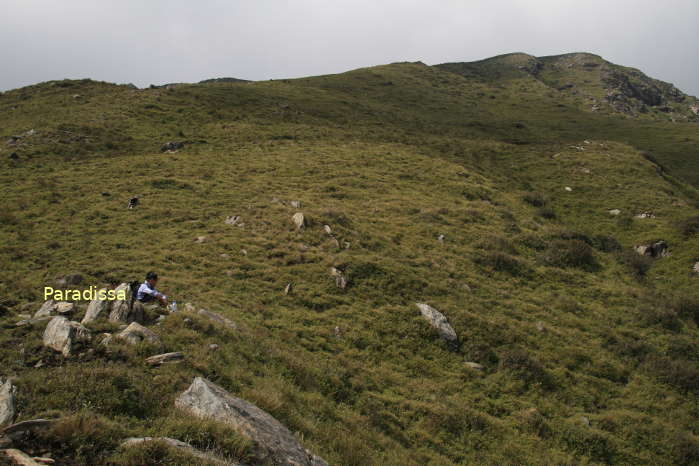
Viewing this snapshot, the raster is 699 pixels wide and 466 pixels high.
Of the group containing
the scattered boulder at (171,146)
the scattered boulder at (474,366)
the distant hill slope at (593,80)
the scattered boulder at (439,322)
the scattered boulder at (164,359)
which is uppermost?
the distant hill slope at (593,80)

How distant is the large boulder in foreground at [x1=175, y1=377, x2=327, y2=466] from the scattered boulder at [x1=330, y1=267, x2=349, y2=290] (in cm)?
1030

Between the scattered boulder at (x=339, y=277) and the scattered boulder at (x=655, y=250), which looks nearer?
the scattered boulder at (x=339, y=277)

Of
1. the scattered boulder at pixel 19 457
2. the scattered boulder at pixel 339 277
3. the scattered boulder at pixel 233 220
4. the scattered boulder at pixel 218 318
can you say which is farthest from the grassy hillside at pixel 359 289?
the scattered boulder at pixel 218 318

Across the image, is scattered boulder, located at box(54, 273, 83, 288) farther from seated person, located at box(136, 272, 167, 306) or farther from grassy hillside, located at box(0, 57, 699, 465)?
seated person, located at box(136, 272, 167, 306)

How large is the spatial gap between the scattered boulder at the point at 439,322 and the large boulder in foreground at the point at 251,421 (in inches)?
372

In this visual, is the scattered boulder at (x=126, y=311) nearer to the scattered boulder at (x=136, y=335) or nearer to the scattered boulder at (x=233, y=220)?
the scattered boulder at (x=136, y=335)

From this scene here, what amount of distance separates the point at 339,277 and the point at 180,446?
42.1 ft

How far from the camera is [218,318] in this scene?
42.4ft

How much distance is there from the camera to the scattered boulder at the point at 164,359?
861cm

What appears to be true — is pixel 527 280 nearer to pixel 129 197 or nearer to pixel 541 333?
pixel 541 333

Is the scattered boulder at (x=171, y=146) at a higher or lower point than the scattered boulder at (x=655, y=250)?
higher

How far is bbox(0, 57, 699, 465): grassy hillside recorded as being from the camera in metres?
8.69

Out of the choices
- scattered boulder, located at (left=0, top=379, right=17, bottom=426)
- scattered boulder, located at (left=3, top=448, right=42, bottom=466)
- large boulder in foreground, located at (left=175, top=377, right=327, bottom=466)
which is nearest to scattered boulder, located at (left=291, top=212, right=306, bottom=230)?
large boulder in foreground, located at (left=175, top=377, right=327, bottom=466)

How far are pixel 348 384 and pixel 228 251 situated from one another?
36.5ft
